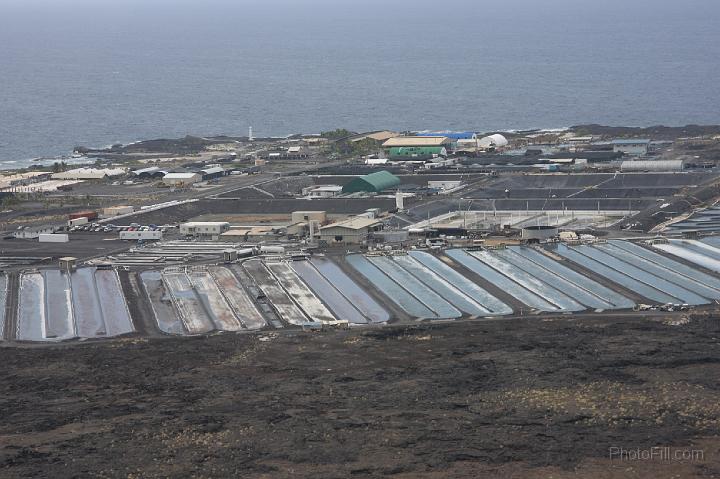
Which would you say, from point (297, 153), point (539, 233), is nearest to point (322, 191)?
point (297, 153)

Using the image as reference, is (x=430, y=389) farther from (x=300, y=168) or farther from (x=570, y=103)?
(x=570, y=103)

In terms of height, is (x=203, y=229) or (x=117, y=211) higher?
(x=117, y=211)

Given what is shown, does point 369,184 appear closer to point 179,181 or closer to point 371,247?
point 179,181

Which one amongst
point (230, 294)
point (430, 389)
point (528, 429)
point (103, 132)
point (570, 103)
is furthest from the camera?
point (570, 103)

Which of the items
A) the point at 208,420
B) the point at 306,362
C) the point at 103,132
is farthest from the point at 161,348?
the point at 103,132

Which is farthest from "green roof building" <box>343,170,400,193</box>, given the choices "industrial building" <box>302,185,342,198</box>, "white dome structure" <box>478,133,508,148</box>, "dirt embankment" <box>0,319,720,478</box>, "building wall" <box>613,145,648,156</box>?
"dirt embankment" <box>0,319,720,478</box>

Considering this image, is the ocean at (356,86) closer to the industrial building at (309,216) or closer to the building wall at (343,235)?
the industrial building at (309,216)

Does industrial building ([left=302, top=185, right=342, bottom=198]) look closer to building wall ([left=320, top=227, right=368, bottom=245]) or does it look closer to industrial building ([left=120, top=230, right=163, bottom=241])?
industrial building ([left=120, top=230, right=163, bottom=241])
